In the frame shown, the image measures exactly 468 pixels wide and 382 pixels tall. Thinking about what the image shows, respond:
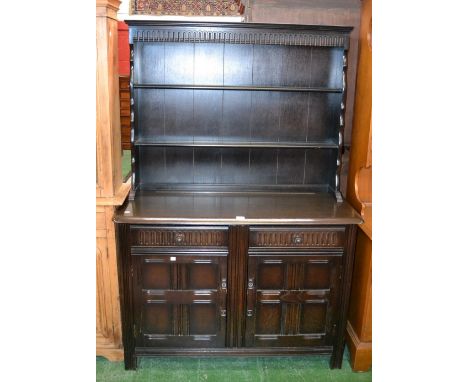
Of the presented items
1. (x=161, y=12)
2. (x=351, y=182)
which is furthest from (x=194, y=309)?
(x=161, y=12)

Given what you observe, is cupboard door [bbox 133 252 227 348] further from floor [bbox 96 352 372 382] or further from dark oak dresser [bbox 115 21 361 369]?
floor [bbox 96 352 372 382]

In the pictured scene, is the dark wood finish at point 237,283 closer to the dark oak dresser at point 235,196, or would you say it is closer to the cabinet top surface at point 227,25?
the dark oak dresser at point 235,196

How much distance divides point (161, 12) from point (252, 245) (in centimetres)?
348

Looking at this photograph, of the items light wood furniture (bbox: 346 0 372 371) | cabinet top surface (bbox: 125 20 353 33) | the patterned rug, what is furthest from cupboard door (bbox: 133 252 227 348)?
the patterned rug

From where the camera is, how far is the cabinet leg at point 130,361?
98.1 inches

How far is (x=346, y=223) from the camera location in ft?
7.58

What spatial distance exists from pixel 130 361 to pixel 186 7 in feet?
11.7

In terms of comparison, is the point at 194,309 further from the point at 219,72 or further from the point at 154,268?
the point at 219,72

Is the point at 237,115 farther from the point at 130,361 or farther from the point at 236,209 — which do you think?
the point at 130,361

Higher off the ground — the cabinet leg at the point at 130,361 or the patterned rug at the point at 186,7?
the patterned rug at the point at 186,7

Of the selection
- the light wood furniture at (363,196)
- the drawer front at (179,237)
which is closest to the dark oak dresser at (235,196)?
the drawer front at (179,237)

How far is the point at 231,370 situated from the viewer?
255cm

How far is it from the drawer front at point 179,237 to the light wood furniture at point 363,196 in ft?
2.65

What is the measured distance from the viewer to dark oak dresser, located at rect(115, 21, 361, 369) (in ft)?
7.64
